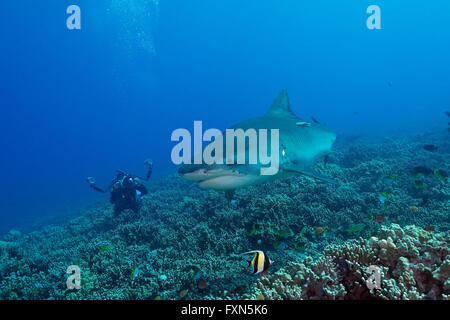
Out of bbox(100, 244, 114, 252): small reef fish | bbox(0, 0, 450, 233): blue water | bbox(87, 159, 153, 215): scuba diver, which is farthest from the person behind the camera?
bbox(0, 0, 450, 233): blue water

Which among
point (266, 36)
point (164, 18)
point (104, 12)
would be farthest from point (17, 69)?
point (266, 36)

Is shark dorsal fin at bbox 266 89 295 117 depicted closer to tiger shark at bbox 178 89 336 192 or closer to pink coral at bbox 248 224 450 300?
tiger shark at bbox 178 89 336 192

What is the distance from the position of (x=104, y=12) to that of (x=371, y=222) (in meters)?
121

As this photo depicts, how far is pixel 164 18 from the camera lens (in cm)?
13562

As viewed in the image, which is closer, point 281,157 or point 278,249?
point 281,157

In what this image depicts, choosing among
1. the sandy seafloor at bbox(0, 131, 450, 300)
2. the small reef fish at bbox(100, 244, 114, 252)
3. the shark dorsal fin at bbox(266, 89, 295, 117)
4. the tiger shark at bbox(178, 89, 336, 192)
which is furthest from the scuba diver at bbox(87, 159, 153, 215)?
the tiger shark at bbox(178, 89, 336, 192)

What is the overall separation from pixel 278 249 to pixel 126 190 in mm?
6818

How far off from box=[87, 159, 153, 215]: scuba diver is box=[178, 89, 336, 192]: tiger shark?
5.84 metres

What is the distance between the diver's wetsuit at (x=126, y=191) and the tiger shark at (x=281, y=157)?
5.84m

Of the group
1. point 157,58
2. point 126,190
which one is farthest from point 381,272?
point 157,58

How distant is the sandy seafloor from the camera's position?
2963mm

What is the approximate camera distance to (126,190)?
32.4ft

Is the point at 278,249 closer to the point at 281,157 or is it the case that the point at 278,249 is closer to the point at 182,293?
the point at 281,157

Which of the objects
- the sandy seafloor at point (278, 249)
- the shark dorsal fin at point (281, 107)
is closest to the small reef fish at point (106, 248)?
the sandy seafloor at point (278, 249)
